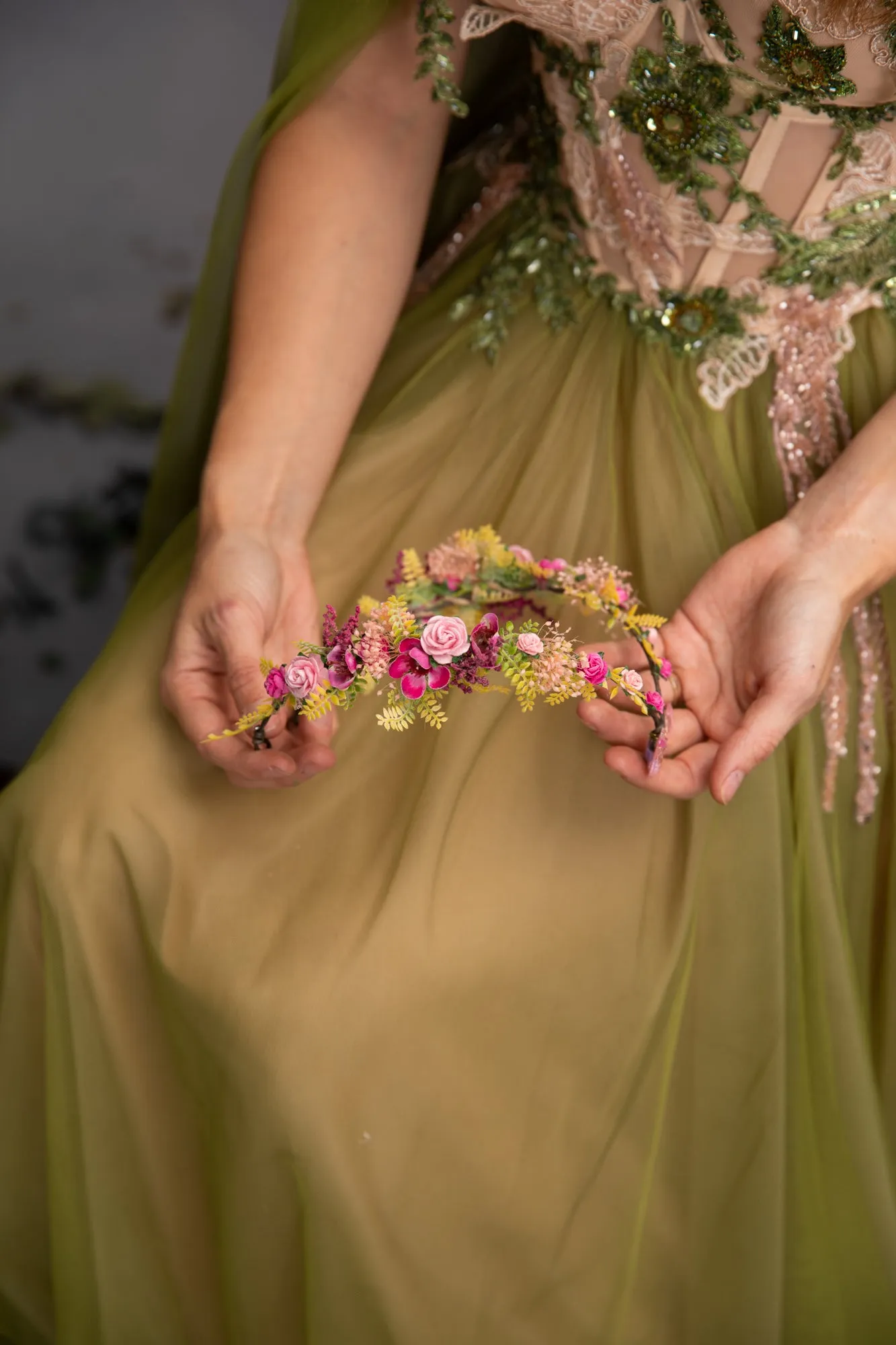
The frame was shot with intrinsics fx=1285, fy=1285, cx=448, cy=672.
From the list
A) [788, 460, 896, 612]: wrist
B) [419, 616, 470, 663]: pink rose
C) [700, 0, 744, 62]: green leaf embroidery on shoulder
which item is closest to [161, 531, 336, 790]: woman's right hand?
[419, 616, 470, 663]: pink rose

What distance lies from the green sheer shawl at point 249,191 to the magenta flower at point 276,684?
1.57 feet

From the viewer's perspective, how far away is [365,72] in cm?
100

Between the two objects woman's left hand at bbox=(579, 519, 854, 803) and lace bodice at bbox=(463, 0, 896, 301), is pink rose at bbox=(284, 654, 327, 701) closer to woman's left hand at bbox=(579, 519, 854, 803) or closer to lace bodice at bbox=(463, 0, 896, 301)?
woman's left hand at bbox=(579, 519, 854, 803)

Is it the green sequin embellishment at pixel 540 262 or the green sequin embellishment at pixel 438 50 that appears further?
the green sequin embellishment at pixel 540 262

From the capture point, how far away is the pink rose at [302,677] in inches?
28.4

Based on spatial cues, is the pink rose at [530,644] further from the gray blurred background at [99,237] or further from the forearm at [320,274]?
the gray blurred background at [99,237]

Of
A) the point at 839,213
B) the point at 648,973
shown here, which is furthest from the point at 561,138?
the point at 648,973

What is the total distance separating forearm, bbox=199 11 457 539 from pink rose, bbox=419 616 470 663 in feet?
0.87

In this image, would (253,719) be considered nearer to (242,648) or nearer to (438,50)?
(242,648)

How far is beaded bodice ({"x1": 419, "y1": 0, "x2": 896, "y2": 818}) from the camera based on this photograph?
82cm

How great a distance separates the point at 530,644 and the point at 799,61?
0.41 meters

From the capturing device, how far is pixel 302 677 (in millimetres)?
720

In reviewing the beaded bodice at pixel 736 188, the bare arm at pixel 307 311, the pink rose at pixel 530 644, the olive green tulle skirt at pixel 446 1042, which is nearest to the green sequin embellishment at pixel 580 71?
the beaded bodice at pixel 736 188

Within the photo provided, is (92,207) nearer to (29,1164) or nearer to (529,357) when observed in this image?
(529,357)
